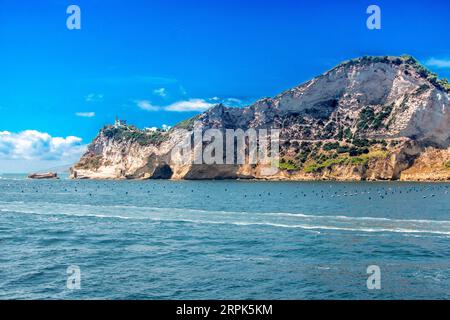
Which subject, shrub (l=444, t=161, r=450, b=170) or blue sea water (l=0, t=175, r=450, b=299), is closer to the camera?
blue sea water (l=0, t=175, r=450, b=299)

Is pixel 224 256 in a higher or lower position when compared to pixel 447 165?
lower

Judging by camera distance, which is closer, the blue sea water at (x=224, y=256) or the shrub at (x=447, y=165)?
the blue sea water at (x=224, y=256)

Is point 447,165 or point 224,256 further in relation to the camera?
point 447,165

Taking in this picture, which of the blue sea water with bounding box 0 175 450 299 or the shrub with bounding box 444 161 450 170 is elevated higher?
the shrub with bounding box 444 161 450 170

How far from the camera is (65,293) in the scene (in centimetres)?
2712

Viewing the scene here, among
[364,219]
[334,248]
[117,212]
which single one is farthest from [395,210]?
[117,212]

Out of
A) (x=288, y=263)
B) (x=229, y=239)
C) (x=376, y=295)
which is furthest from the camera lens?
(x=229, y=239)

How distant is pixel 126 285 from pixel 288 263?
13093 millimetres

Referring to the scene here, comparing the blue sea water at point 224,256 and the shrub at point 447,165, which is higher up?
the shrub at point 447,165
